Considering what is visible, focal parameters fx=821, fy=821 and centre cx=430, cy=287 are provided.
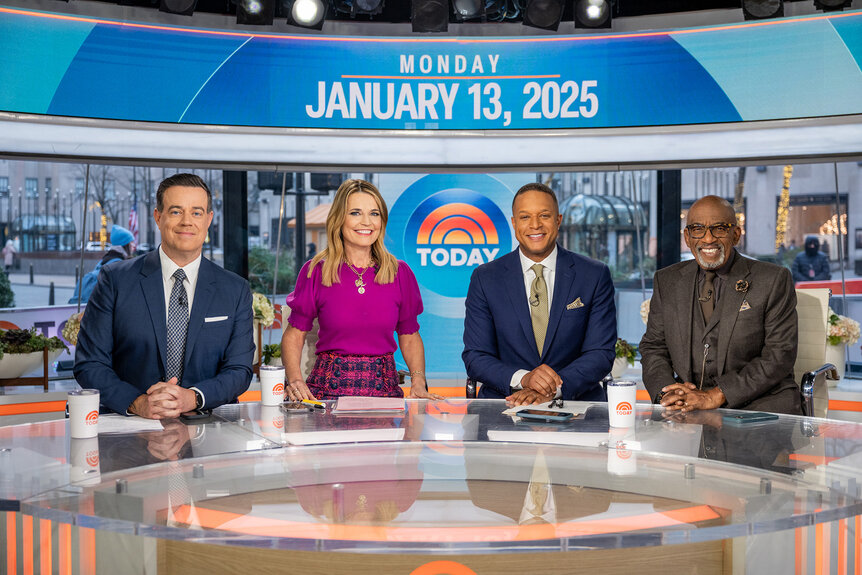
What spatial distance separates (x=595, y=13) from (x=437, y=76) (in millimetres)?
1406

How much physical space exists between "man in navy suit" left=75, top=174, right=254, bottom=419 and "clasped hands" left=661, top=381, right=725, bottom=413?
1402 millimetres

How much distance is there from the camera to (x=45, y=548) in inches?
65.5

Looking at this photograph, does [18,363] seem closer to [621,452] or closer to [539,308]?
[539,308]

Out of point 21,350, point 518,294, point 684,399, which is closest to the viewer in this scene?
point 684,399

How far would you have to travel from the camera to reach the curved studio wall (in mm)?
5930

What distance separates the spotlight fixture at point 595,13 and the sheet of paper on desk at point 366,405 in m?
3.74

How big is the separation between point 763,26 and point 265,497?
574 cm

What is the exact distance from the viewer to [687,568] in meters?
1.68

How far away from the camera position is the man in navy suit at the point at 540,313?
10.4ft

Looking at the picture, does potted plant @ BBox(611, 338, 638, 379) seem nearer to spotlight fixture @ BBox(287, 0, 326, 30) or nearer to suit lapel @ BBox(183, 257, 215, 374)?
spotlight fixture @ BBox(287, 0, 326, 30)

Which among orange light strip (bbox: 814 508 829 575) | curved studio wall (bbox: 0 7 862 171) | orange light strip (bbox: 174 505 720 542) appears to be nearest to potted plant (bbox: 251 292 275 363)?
curved studio wall (bbox: 0 7 862 171)

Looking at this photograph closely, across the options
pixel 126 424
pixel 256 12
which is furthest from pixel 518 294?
pixel 256 12

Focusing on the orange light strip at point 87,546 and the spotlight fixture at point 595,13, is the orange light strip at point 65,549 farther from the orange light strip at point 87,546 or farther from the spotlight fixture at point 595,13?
the spotlight fixture at point 595,13

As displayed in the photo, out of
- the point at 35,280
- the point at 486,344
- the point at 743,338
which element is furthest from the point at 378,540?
the point at 35,280
